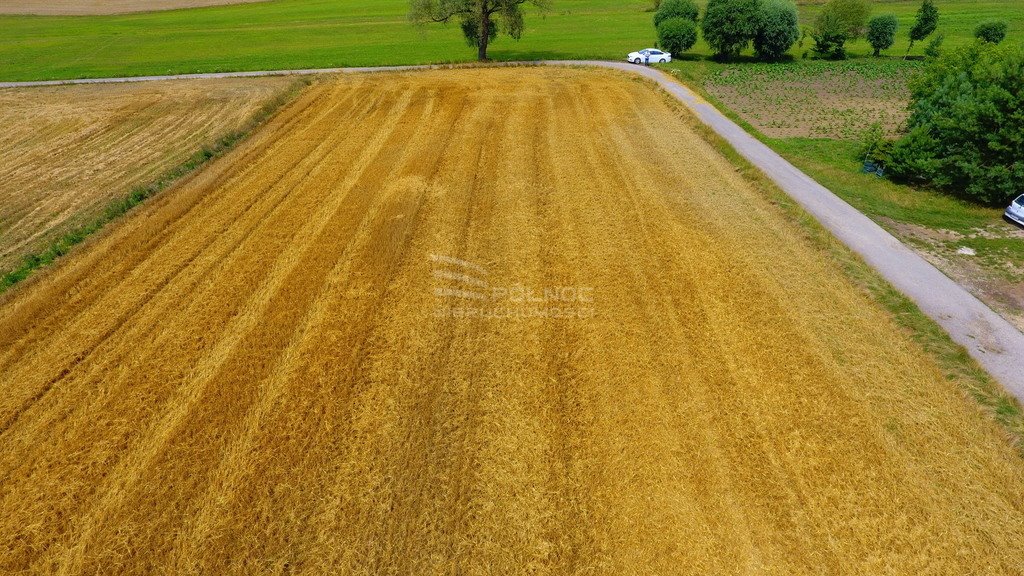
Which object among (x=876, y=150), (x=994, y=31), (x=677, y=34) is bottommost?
(x=876, y=150)

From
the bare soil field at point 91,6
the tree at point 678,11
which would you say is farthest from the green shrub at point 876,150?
the bare soil field at point 91,6

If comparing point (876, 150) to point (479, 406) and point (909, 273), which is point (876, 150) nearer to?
point (909, 273)

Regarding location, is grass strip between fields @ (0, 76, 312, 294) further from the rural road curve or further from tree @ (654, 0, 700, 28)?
tree @ (654, 0, 700, 28)

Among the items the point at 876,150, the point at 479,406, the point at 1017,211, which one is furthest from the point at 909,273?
the point at 479,406

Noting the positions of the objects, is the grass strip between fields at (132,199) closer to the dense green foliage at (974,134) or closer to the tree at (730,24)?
the dense green foliage at (974,134)

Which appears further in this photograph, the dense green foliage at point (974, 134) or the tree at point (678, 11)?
the tree at point (678, 11)

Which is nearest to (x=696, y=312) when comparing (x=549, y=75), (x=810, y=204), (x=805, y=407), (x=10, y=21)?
(x=805, y=407)
